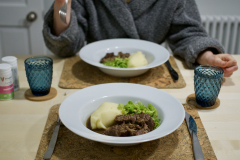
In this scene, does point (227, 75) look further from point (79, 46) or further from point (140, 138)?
point (79, 46)

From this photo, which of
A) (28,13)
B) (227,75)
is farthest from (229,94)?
(28,13)

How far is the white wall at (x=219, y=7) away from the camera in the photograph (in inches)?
104

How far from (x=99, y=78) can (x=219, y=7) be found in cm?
215

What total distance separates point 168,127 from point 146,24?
3.58 ft

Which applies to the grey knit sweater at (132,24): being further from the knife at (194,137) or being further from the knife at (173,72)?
the knife at (194,137)

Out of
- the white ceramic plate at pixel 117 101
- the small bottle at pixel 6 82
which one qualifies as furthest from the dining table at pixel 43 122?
the white ceramic plate at pixel 117 101

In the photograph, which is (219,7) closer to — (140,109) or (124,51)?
(124,51)

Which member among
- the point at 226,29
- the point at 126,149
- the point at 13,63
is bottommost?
the point at 226,29

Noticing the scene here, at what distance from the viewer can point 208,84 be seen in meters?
0.86

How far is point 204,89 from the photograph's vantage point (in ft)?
2.86

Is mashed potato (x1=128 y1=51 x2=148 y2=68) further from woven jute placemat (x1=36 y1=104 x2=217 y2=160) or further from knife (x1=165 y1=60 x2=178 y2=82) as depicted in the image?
woven jute placemat (x1=36 y1=104 x2=217 y2=160)

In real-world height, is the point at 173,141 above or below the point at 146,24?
below

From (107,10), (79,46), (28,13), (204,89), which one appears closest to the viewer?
(204,89)

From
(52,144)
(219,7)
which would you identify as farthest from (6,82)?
(219,7)
